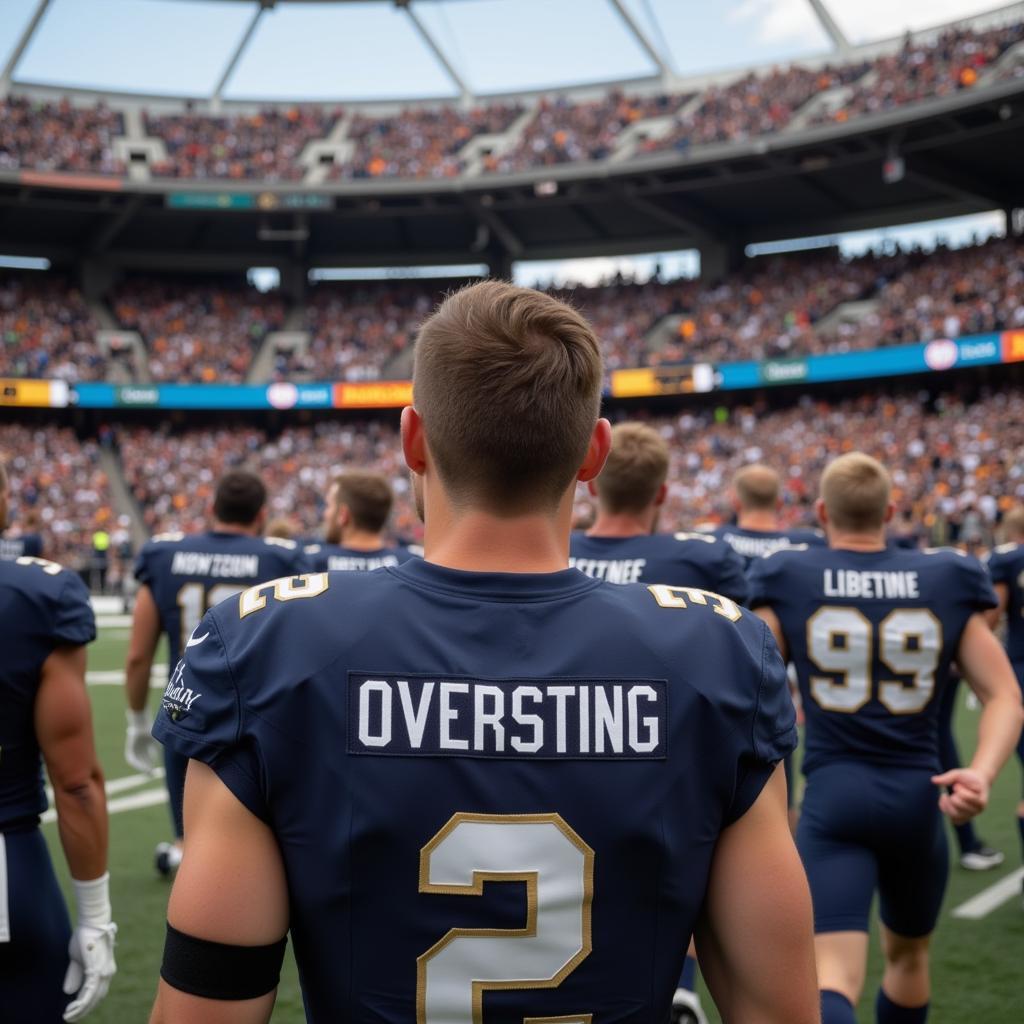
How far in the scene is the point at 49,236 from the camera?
116ft

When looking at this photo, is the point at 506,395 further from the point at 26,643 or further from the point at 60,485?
the point at 60,485

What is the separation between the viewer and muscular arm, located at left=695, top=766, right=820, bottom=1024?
144cm

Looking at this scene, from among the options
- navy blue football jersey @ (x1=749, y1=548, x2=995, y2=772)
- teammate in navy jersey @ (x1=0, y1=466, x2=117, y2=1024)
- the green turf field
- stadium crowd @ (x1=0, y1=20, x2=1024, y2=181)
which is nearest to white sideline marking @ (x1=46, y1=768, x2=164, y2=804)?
the green turf field

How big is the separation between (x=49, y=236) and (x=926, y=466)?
92.7ft

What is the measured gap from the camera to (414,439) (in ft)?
5.16

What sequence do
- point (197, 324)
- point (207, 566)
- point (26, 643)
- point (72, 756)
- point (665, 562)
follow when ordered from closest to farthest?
point (26, 643) → point (72, 756) → point (665, 562) → point (207, 566) → point (197, 324)

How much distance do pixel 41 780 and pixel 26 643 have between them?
0.44 metres

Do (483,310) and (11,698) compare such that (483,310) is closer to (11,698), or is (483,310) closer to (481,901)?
(481,901)

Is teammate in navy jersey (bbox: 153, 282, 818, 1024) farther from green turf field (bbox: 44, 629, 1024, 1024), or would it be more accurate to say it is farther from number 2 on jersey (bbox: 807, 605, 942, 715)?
green turf field (bbox: 44, 629, 1024, 1024)

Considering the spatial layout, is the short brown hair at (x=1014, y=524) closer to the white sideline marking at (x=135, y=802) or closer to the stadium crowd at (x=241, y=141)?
the white sideline marking at (x=135, y=802)

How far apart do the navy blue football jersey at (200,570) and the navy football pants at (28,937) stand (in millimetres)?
2706

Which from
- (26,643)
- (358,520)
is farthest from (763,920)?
(358,520)

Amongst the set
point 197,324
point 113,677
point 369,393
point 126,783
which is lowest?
point 113,677

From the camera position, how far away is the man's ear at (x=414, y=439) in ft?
5.12
